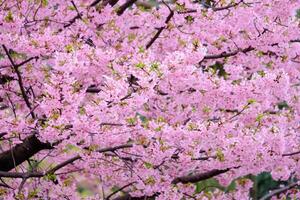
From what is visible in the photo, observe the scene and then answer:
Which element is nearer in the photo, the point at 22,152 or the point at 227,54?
the point at 22,152

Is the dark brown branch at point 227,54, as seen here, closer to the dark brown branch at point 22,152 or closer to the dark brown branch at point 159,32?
the dark brown branch at point 159,32

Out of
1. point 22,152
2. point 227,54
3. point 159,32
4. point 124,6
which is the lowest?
point 22,152

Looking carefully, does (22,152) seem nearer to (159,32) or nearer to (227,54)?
(159,32)

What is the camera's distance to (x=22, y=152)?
4957 mm

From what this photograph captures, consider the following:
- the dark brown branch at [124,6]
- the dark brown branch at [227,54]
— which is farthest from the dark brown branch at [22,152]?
the dark brown branch at [227,54]

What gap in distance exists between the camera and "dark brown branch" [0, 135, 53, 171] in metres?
4.71

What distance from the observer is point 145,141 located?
4605 millimetres

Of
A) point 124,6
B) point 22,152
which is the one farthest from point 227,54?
point 22,152

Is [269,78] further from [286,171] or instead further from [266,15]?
[286,171]

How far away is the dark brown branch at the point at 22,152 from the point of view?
471 cm

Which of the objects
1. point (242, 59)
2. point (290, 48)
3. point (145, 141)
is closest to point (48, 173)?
point (145, 141)

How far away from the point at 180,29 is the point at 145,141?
6.02 ft

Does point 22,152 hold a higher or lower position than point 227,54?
lower

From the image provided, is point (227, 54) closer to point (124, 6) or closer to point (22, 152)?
point (124, 6)
